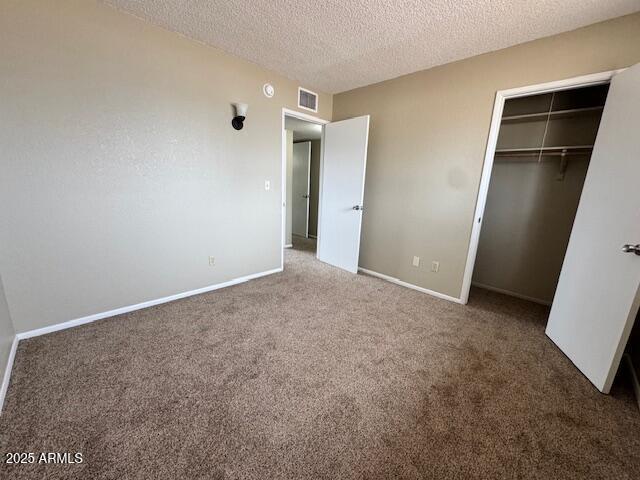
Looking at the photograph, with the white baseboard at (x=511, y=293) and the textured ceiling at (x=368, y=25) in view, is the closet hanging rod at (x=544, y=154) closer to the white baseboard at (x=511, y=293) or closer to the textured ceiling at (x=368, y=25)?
the textured ceiling at (x=368, y=25)

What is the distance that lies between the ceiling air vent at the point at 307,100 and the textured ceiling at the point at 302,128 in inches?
10.5

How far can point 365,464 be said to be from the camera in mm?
1148

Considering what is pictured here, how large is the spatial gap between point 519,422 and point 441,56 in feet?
9.52

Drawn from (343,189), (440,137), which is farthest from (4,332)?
(440,137)

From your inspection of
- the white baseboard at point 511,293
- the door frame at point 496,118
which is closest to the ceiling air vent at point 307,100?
the door frame at point 496,118

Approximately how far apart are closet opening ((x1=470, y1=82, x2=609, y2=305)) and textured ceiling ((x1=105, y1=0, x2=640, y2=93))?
858mm

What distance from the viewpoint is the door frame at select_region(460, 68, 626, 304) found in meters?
1.93

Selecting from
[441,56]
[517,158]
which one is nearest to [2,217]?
[441,56]

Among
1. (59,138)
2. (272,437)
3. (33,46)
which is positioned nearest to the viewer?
(272,437)

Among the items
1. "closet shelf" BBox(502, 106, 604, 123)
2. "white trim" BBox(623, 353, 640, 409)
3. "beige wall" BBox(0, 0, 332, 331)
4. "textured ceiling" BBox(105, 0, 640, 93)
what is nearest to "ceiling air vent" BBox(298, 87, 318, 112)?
"beige wall" BBox(0, 0, 332, 331)

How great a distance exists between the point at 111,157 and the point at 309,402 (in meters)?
2.32

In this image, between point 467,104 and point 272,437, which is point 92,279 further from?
point 467,104

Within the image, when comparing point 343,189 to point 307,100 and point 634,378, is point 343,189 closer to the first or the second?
point 307,100

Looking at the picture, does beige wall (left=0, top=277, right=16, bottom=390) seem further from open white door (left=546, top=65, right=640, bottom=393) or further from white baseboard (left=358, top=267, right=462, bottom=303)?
open white door (left=546, top=65, right=640, bottom=393)
